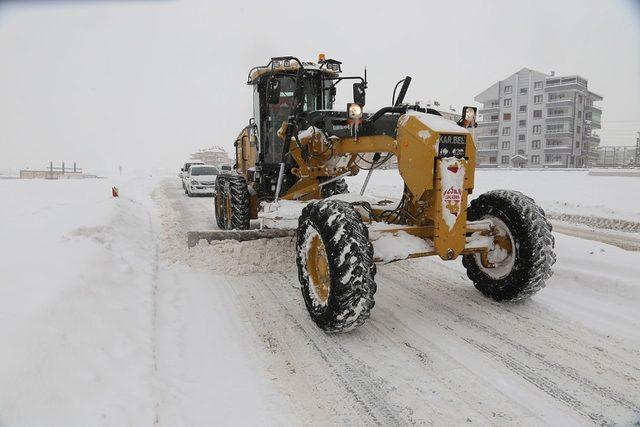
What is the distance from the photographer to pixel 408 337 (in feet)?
13.8

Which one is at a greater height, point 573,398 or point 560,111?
point 560,111

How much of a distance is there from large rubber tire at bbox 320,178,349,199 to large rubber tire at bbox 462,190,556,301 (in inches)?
127

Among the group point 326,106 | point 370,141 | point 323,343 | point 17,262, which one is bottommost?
point 323,343

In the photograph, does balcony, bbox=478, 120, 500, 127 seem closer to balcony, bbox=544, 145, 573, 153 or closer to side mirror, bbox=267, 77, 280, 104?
balcony, bbox=544, 145, 573, 153

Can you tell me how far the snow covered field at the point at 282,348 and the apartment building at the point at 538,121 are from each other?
2123 inches

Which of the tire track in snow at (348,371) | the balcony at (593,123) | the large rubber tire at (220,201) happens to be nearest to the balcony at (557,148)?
the balcony at (593,123)

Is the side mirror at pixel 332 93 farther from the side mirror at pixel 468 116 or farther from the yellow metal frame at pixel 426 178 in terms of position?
the side mirror at pixel 468 116

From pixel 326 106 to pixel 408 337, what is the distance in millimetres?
4998

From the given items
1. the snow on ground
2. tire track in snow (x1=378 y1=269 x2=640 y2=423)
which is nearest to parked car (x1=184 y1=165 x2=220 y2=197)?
the snow on ground

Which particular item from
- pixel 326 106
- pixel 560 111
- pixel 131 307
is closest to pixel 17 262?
pixel 131 307

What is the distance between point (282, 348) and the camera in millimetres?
4008

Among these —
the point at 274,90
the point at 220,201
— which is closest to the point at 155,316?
the point at 274,90

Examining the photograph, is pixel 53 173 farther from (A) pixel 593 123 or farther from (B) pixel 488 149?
(A) pixel 593 123

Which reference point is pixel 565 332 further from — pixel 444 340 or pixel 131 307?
pixel 131 307
